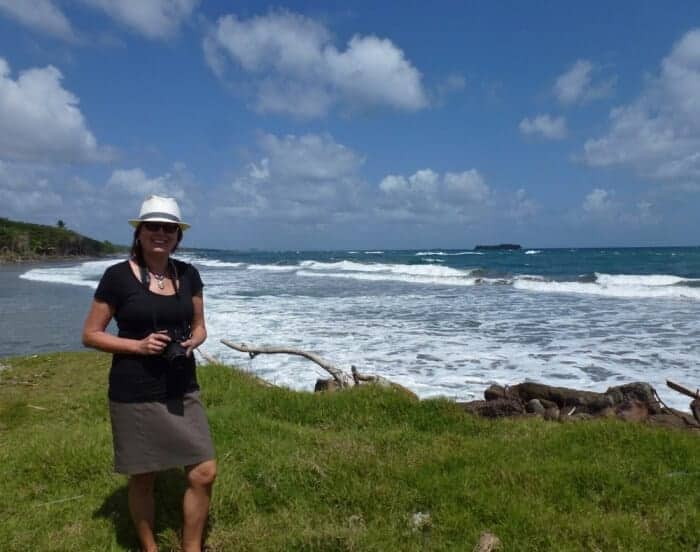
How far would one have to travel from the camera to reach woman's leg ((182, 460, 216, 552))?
3145 mm

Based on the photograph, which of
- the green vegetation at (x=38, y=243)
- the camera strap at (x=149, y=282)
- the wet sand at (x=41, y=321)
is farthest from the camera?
the green vegetation at (x=38, y=243)

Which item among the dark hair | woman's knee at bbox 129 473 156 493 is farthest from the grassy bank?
the dark hair

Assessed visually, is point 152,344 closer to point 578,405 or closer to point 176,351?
point 176,351

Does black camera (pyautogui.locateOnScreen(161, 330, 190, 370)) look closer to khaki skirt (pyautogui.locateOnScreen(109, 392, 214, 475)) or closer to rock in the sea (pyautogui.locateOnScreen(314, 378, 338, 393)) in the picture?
khaki skirt (pyautogui.locateOnScreen(109, 392, 214, 475))

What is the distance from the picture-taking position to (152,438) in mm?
3066

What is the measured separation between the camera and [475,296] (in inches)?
1051

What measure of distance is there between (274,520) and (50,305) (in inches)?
820

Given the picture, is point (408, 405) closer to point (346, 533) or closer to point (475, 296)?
point (346, 533)

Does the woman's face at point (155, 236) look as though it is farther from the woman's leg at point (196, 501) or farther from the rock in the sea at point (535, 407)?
the rock in the sea at point (535, 407)

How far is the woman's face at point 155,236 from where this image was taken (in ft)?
Result: 10.1

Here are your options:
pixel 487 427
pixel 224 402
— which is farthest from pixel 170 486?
pixel 487 427

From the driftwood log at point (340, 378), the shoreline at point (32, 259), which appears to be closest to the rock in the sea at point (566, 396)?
the driftwood log at point (340, 378)

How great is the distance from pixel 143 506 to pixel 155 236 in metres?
1.72

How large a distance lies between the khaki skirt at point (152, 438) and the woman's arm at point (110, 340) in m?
0.36
